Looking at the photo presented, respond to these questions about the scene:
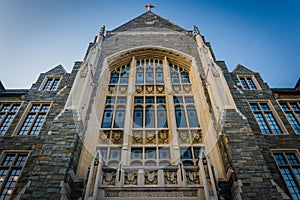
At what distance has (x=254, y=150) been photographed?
8.70 meters

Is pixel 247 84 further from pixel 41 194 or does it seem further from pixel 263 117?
pixel 41 194

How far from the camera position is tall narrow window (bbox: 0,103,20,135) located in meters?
11.5

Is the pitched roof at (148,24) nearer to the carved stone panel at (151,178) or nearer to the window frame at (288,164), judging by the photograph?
the window frame at (288,164)

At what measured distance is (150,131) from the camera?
37.1ft

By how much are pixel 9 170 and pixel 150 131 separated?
239 inches

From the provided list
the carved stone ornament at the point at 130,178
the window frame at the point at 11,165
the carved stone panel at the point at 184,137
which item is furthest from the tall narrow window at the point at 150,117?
the window frame at the point at 11,165

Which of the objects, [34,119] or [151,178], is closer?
[151,178]

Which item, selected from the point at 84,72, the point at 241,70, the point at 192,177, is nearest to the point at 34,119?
the point at 84,72

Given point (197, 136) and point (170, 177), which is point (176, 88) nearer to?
point (197, 136)

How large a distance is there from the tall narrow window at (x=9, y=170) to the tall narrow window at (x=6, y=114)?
66.2 inches

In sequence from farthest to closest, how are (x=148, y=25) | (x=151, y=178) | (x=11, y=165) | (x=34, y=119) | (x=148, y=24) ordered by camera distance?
(x=148, y=24)
(x=148, y=25)
(x=34, y=119)
(x=11, y=165)
(x=151, y=178)

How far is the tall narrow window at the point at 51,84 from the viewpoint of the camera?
1376 centimetres

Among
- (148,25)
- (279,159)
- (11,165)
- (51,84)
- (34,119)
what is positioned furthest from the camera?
(148,25)

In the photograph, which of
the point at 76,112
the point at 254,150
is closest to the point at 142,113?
the point at 76,112
